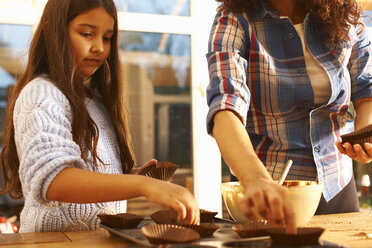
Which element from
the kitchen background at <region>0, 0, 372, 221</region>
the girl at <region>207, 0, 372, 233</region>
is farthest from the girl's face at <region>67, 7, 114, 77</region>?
the kitchen background at <region>0, 0, 372, 221</region>

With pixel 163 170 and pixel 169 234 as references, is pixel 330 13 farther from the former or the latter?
pixel 169 234

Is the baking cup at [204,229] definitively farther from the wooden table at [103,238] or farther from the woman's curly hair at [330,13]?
the woman's curly hair at [330,13]

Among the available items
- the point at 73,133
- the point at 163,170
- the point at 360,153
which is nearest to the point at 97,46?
the point at 73,133

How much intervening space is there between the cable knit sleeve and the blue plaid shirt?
435 millimetres

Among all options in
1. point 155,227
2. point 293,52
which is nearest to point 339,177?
point 293,52

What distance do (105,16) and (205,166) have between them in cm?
177

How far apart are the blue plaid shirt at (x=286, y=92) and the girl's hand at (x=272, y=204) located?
1.78 feet

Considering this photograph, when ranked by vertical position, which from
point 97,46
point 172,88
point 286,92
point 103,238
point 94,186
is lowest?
point 103,238

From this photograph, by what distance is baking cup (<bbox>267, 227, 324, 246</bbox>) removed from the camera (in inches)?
29.5

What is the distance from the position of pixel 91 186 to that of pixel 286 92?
603mm

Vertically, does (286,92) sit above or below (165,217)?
above

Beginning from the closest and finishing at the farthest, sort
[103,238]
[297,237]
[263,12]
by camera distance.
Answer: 1. [297,237]
2. [103,238]
3. [263,12]

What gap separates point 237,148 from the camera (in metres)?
1.01

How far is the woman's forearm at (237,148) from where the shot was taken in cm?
91
